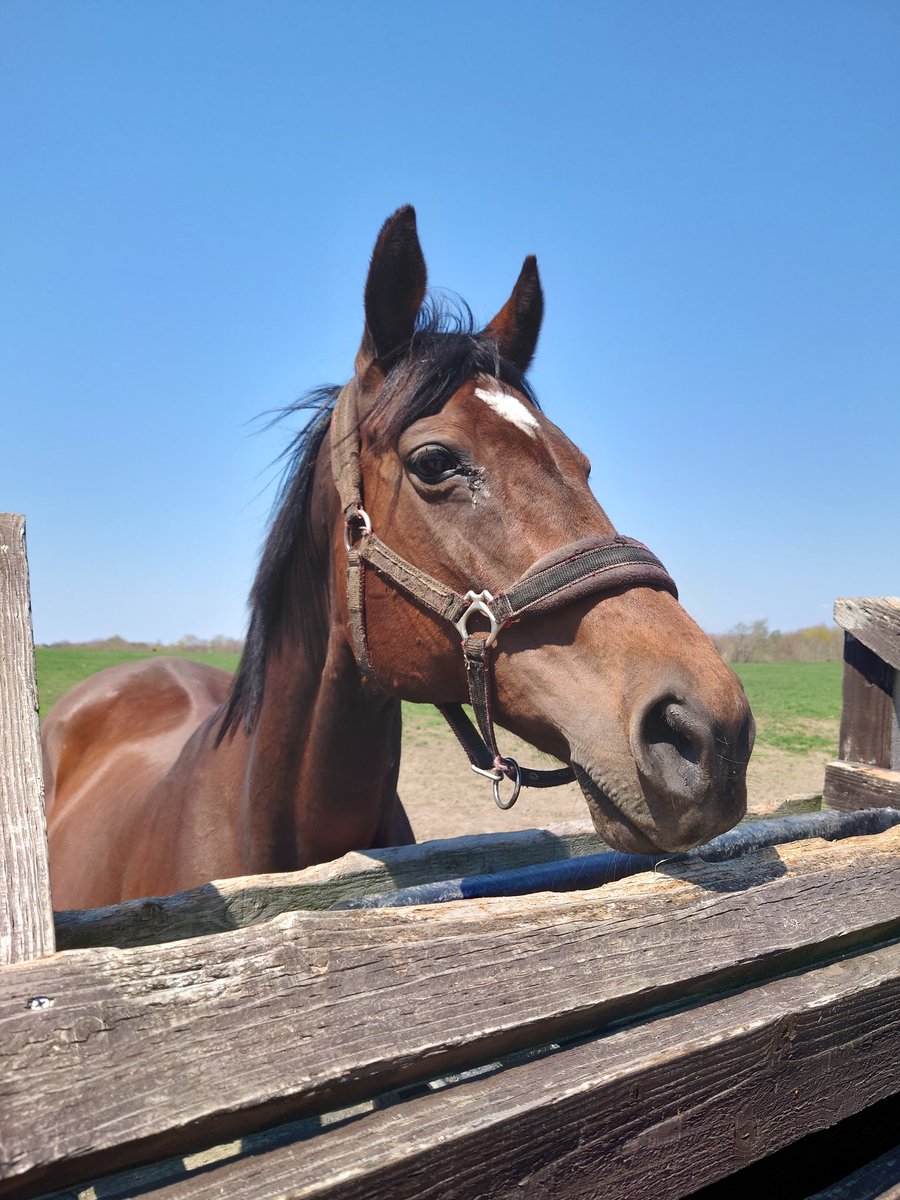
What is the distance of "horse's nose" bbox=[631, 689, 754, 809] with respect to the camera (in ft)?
4.74

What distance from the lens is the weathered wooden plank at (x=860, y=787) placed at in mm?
2479

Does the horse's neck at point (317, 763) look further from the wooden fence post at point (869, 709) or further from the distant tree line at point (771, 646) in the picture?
the distant tree line at point (771, 646)

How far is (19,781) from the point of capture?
0.98m

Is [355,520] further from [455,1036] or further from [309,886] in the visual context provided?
[455,1036]

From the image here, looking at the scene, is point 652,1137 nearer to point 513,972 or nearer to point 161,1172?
point 513,972

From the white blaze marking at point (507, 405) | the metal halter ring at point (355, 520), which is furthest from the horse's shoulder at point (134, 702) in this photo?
the white blaze marking at point (507, 405)

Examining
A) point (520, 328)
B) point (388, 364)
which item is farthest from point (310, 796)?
point (520, 328)

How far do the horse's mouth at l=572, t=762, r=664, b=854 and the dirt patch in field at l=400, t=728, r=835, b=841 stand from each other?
7.45 meters

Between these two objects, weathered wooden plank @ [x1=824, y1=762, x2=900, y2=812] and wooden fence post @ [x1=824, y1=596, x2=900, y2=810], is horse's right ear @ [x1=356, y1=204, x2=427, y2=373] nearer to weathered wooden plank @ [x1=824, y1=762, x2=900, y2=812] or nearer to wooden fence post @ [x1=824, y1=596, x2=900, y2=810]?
wooden fence post @ [x1=824, y1=596, x2=900, y2=810]

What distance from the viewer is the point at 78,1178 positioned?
0.74 metres

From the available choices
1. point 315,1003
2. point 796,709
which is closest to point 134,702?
point 315,1003

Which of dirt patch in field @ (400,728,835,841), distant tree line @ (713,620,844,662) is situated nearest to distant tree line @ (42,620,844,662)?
distant tree line @ (713,620,844,662)

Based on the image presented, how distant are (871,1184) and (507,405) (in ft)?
6.31

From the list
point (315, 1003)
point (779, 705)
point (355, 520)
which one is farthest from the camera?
point (779, 705)
